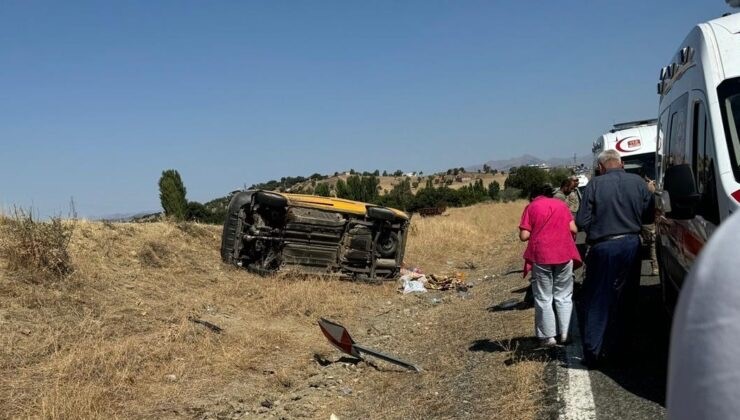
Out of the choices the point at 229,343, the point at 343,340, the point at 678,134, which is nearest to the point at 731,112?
the point at 678,134

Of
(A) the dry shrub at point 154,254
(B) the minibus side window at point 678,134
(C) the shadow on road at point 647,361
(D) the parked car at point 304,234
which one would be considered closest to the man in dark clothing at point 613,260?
(C) the shadow on road at point 647,361

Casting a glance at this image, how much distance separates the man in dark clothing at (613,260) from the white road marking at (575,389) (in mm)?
192

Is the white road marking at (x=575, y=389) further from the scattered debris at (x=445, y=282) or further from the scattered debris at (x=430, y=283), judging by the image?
the scattered debris at (x=445, y=282)

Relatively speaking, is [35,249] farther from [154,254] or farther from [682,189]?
[682,189]

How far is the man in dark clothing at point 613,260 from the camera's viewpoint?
5223 mm

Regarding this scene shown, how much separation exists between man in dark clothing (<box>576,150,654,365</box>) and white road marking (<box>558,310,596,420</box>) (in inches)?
7.6

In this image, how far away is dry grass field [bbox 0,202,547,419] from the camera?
558 centimetres

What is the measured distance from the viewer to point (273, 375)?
7.08 metres

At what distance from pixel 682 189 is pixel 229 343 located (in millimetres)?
5789

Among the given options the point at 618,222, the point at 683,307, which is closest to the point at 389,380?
the point at 618,222

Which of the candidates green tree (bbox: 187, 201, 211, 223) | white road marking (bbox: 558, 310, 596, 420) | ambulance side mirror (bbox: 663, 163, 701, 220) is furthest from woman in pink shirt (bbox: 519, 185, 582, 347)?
green tree (bbox: 187, 201, 211, 223)

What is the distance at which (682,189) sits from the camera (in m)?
4.04

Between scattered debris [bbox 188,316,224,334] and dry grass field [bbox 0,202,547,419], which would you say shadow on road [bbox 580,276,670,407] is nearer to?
dry grass field [bbox 0,202,547,419]

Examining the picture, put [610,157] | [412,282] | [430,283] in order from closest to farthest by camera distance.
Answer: [610,157] → [412,282] → [430,283]
